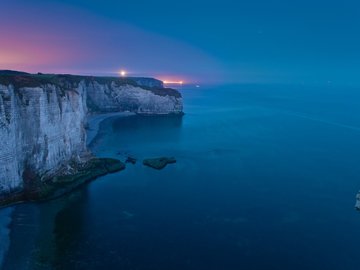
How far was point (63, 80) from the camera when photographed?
2645 inches

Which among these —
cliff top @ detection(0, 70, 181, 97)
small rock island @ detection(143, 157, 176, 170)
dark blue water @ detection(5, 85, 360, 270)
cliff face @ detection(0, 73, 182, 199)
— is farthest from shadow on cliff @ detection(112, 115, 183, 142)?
cliff face @ detection(0, 73, 182, 199)

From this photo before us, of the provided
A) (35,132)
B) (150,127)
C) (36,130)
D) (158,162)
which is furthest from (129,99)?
(35,132)

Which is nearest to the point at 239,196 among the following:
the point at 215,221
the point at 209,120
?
the point at 215,221

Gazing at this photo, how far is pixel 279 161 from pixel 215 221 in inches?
1136

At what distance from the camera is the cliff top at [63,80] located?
39147 mm

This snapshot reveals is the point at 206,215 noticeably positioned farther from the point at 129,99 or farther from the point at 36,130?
the point at 129,99

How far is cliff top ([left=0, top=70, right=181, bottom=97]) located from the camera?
39.1 metres

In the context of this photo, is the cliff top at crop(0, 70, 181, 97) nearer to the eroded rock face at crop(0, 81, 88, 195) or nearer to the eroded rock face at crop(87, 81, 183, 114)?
the eroded rock face at crop(0, 81, 88, 195)

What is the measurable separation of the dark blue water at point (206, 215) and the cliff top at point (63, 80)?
556 inches

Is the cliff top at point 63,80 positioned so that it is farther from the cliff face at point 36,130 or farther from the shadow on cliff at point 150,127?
the shadow on cliff at point 150,127

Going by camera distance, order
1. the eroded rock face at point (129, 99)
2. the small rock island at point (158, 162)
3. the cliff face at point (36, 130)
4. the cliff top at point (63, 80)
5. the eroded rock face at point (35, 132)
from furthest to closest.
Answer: the eroded rock face at point (129, 99) < the small rock island at point (158, 162) < the cliff top at point (63, 80) < the cliff face at point (36, 130) < the eroded rock face at point (35, 132)

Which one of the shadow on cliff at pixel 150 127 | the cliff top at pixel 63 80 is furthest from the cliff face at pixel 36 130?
the shadow on cliff at pixel 150 127

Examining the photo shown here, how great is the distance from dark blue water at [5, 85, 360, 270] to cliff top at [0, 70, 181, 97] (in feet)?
46.4

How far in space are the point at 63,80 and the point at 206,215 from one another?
4471 centimetres
